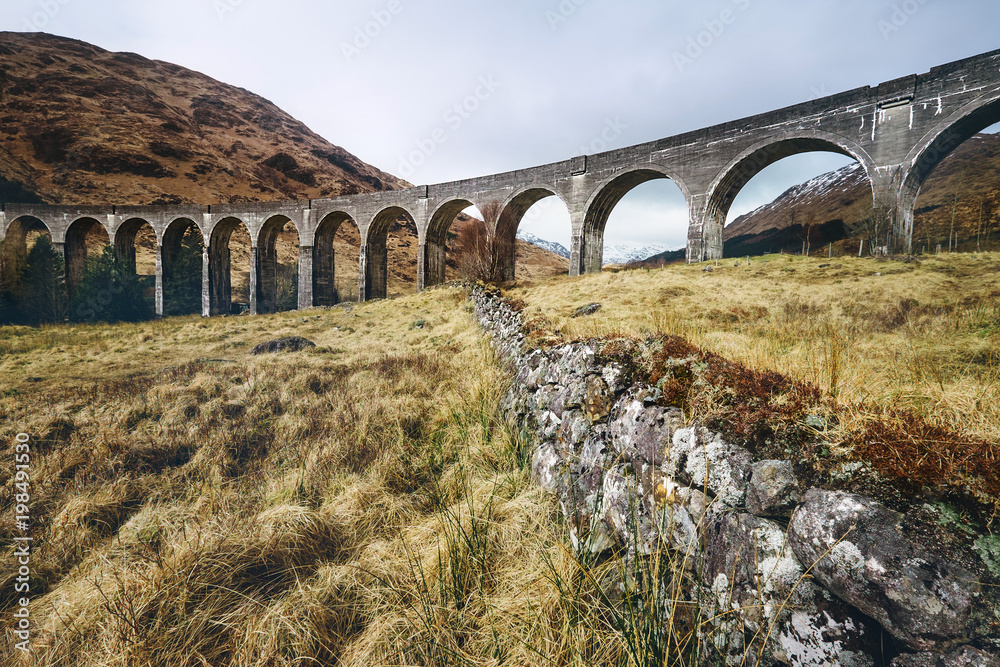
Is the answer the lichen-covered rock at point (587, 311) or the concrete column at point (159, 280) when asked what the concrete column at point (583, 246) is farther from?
the concrete column at point (159, 280)

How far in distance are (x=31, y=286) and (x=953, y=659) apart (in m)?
31.3

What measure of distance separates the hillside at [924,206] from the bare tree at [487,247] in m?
14.4

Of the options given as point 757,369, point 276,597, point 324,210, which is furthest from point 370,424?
point 324,210

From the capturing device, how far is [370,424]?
4730 millimetres

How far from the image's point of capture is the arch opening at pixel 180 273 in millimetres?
27078

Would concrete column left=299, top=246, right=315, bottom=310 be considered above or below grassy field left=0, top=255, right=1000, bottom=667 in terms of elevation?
above

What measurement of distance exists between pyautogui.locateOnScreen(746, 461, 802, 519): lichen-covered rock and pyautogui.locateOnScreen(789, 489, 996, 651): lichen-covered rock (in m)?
0.07

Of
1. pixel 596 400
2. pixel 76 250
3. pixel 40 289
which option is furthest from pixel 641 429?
pixel 76 250

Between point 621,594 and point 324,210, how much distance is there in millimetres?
27586

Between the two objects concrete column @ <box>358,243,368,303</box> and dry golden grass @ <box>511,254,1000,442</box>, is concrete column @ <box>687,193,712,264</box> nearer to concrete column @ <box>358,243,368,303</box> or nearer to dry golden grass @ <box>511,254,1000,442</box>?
dry golden grass @ <box>511,254,1000,442</box>

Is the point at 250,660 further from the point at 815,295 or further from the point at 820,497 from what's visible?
the point at 815,295

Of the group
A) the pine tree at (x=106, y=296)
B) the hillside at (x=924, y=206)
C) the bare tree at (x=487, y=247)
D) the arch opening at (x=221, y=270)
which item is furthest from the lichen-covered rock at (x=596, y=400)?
the arch opening at (x=221, y=270)

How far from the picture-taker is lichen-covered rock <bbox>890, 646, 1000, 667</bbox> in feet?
3.19

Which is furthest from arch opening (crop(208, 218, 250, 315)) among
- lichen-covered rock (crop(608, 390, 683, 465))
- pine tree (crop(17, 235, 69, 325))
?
lichen-covered rock (crop(608, 390, 683, 465))
